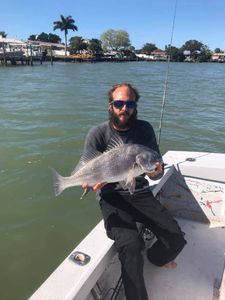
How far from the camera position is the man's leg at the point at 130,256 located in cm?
265

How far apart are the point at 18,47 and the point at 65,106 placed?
63.4 metres

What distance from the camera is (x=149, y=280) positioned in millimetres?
3289

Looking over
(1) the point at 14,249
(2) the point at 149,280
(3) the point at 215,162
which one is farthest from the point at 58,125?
(2) the point at 149,280

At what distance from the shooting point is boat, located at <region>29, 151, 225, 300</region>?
7.72 feet

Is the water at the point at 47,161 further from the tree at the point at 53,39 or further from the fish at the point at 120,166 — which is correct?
the tree at the point at 53,39

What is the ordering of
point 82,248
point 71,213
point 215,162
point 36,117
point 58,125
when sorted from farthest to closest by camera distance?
point 36,117 → point 58,125 → point 71,213 → point 215,162 → point 82,248

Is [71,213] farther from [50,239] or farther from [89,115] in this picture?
[89,115]

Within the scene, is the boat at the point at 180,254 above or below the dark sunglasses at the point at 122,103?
below

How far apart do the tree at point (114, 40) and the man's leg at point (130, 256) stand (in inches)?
4438

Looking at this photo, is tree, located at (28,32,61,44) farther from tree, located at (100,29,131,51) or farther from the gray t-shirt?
the gray t-shirt

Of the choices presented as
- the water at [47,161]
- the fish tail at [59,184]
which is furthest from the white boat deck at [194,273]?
the water at [47,161]

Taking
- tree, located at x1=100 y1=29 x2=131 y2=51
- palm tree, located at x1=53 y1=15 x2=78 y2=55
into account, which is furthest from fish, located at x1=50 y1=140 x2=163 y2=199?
tree, located at x1=100 y1=29 x2=131 y2=51

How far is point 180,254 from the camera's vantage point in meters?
3.71

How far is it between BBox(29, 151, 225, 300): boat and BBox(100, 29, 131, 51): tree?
111337 millimetres
